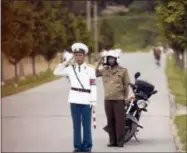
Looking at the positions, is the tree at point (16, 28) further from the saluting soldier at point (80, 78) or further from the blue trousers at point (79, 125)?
the blue trousers at point (79, 125)

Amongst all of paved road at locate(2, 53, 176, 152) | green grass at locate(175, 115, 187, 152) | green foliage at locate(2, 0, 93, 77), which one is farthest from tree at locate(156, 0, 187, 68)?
green foliage at locate(2, 0, 93, 77)

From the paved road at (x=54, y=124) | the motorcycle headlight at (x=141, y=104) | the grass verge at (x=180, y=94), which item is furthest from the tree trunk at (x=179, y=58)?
the motorcycle headlight at (x=141, y=104)

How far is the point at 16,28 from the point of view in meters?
8.92

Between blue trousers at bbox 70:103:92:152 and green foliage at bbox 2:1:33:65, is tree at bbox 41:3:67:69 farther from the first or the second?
blue trousers at bbox 70:103:92:152

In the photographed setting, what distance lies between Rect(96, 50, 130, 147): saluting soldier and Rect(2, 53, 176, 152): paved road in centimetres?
20

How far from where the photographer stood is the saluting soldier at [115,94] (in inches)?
255

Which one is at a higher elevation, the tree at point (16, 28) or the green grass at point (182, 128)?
the tree at point (16, 28)

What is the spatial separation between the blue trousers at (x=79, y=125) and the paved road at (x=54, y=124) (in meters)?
0.30

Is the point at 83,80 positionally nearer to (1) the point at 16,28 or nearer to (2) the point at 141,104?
(2) the point at 141,104

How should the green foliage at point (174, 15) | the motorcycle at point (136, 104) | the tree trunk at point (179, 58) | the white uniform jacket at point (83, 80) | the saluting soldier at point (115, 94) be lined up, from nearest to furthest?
the green foliage at point (174, 15) → the white uniform jacket at point (83, 80) → the saluting soldier at point (115, 94) → the motorcycle at point (136, 104) → the tree trunk at point (179, 58)

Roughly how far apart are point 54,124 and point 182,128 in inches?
61.9

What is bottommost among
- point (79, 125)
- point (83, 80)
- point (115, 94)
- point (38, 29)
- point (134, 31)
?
point (79, 125)

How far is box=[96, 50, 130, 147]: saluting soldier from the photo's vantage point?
6484 millimetres

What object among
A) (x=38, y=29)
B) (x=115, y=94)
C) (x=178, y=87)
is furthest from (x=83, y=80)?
(x=178, y=87)
